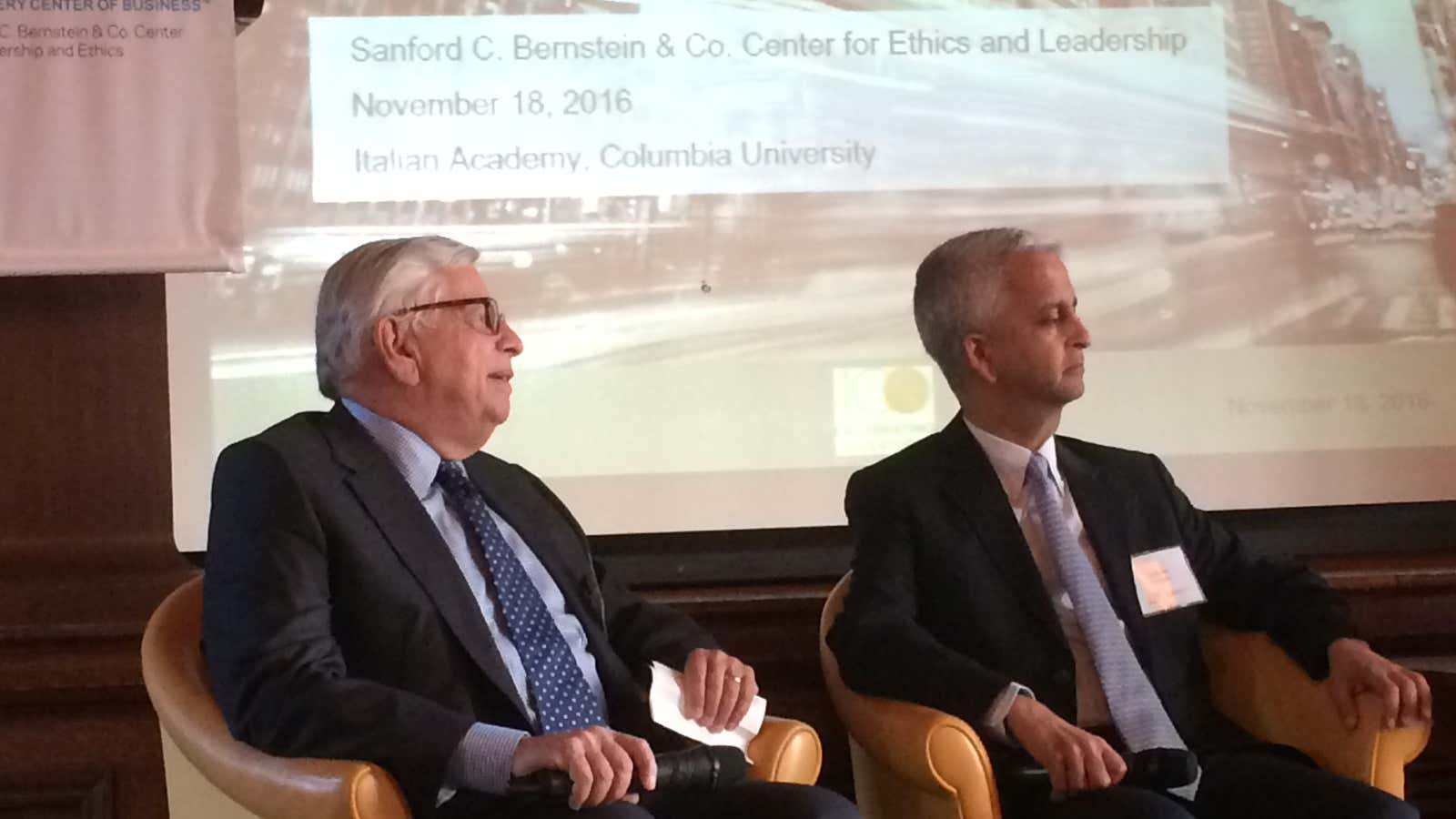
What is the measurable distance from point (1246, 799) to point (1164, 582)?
14.6 inches

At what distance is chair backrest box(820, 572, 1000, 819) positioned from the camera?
1988mm

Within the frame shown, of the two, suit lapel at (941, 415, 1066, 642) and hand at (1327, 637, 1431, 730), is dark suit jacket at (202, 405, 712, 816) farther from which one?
hand at (1327, 637, 1431, 730)

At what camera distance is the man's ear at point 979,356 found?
7.75ft

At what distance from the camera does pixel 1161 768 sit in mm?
1959

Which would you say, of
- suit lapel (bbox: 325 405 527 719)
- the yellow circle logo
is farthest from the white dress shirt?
suit lapel (bbox: 325 405 527 719)

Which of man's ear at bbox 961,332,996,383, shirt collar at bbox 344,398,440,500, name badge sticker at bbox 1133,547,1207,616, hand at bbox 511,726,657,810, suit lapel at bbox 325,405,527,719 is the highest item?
man's ear at bbox 961,332,996,383

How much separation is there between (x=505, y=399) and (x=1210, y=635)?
3.96 ft

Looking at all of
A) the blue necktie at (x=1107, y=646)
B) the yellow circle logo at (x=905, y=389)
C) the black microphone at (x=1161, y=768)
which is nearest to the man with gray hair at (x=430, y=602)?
the black microphone at (x=1161, y=768)

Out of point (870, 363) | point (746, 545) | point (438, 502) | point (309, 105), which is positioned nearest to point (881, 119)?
point (870, 363)

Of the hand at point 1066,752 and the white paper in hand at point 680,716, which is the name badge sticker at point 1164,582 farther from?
the white paper in hand at point 680,716

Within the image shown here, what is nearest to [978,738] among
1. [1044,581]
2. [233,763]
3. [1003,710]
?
[1003,710]

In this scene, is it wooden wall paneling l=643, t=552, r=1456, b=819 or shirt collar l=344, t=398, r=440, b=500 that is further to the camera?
wooden wall paneling l=643, t=552, r=1456, b=819

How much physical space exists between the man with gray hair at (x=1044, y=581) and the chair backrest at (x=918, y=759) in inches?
1.5

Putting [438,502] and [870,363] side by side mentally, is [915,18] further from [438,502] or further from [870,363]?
[438,502]
